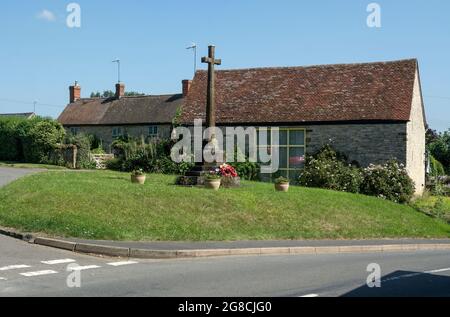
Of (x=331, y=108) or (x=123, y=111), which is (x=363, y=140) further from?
(x=123, y=111)

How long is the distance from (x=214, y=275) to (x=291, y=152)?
19.8 m

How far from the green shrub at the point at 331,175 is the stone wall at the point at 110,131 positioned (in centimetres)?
2078

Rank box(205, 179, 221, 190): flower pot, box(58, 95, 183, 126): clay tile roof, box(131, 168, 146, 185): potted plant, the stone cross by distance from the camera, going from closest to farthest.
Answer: box(205, 179, 221, 190): flower pot → box(131, 168, 146, 185): potted plant → the stone cross → box(58, 95, 183, 126): clay tile roof

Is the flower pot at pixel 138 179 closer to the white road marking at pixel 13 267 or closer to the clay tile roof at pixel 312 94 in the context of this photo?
the white road marking at pixel 13 267

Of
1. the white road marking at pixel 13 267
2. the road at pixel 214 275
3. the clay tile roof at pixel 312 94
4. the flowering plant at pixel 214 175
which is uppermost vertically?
the clay tile roof at pixel 312 94

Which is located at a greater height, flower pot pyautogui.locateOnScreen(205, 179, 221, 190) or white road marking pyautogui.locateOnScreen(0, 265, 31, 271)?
flower pot pyautogui.locateOnScreen(205, 179, 221, 190)

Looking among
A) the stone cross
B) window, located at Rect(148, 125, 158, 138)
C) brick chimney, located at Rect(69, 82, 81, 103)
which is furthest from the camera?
brick chimney, located at Rect(69, 82, 81, 103)

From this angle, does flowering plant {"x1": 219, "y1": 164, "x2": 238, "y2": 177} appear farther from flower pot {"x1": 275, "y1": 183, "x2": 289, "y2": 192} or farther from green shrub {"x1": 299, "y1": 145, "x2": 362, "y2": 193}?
green shrub {"x1": 299, "y1": 145, "x2": 362, "y2": 193}

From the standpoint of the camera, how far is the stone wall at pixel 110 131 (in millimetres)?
46562

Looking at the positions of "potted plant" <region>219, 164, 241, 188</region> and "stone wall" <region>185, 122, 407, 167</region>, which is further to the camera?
"stone wall" <region>185, 122, 407, 167</region>

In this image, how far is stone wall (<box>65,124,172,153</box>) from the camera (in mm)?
46562

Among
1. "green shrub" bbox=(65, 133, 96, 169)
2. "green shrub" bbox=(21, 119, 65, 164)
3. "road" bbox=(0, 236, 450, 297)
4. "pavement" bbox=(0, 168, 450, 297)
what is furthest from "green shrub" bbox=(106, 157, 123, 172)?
"road" bbox=(0, 236, 450, 297)

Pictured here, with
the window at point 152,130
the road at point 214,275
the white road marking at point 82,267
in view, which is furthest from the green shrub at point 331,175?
the window at point 152,130
